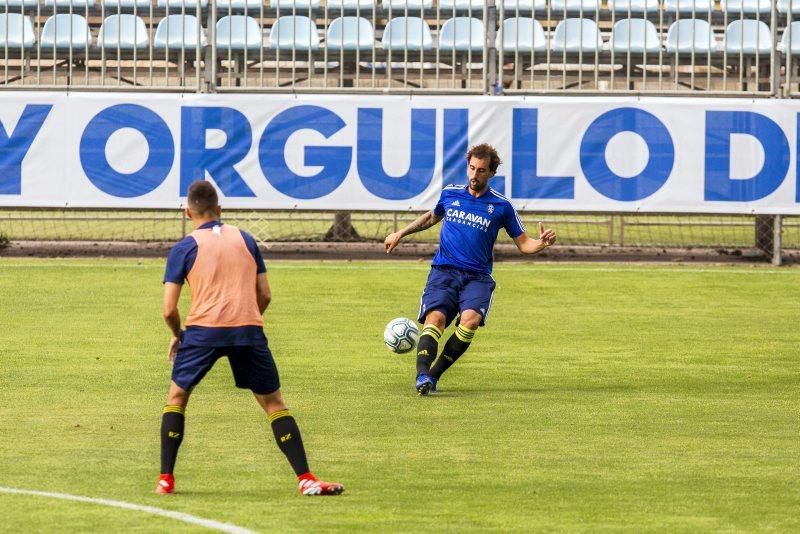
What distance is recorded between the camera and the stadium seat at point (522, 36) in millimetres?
23781

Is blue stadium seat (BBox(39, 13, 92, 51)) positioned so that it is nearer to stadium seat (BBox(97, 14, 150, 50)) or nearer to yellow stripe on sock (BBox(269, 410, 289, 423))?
stadium seat (BBox(97, 14, 150, 50))

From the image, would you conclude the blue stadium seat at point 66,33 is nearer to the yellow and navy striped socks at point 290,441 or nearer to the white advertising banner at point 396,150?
the white advertising banner at point 396,150

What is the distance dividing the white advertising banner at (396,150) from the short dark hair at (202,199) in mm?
14879

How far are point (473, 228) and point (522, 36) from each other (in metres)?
12.5

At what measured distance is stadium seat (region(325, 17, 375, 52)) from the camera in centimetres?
2398

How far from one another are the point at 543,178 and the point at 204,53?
5953 mm

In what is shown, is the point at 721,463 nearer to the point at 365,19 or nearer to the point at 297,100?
the point at 297,100

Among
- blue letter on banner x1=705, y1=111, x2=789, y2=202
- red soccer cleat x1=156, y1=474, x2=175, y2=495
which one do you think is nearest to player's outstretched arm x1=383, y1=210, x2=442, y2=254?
red soccer cleat x1=156, y1=474, x2=175, y2=495

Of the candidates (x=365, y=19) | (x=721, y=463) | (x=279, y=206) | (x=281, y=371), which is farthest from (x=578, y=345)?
(x=365, y=19)

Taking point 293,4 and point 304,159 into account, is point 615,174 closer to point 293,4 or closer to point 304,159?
point 304,159

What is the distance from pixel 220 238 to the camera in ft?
→ 24.9

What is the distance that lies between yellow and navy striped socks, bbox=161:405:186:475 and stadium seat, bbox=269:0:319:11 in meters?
17.3

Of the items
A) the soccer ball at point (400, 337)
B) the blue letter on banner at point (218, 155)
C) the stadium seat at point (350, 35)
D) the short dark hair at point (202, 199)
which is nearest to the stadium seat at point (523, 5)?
the stadium seat at point (350, 35)

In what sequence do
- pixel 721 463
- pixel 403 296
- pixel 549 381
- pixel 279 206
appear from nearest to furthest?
1. pixel 721 463
2. pixel 549 381
3. pixel 403 296
4. pixel 279 206
